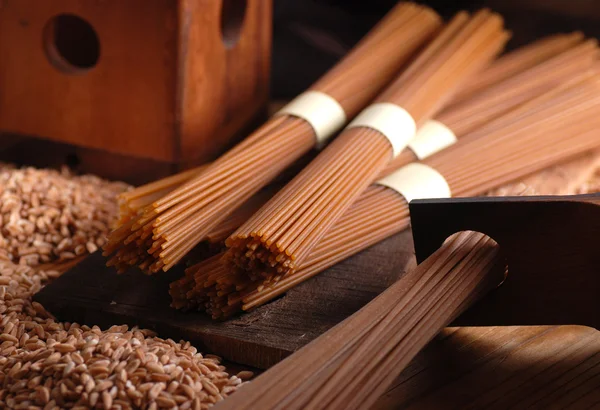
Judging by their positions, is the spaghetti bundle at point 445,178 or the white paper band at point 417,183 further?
the white paper band at point 417,183

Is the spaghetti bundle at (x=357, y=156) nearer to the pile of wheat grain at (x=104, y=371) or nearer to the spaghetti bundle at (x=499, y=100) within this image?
the spaghetti bundle at (x=499, y=100)

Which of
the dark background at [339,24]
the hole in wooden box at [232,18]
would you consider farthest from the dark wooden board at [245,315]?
the dark background at [339,24]

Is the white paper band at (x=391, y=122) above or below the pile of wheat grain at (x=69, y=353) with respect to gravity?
above

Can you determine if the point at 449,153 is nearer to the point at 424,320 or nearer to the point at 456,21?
the point at 456,21

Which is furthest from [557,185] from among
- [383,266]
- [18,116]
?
[18,116]

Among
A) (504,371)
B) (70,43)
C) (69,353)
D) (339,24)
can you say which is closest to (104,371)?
Result: (69,353)
